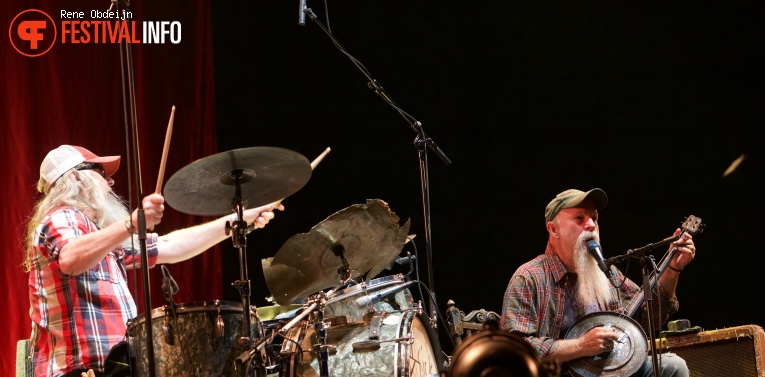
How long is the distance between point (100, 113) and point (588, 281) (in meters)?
3.23

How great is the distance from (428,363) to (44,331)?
1775 mm

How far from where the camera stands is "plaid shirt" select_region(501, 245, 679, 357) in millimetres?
4297

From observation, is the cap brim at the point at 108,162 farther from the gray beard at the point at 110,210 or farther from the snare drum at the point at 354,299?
the snare drum at the point at 354,299

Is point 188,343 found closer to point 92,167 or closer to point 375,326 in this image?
point 375,326

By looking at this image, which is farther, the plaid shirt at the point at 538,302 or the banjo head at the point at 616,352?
the plaid shirt at the point at 538,302

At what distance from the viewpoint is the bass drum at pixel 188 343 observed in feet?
10.5

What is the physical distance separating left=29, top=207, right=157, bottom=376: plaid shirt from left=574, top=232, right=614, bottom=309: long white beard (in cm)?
228

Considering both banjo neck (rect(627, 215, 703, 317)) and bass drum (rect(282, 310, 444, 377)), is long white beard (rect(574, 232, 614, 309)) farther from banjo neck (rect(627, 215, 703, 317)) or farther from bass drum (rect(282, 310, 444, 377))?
bass drum (rect(282, 310, 444, 377))

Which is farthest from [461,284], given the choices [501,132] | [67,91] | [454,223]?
[67,91]

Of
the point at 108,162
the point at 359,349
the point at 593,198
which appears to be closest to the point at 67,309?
the point at 108,162

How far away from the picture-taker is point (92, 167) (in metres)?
4.10

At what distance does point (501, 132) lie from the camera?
20.7ft

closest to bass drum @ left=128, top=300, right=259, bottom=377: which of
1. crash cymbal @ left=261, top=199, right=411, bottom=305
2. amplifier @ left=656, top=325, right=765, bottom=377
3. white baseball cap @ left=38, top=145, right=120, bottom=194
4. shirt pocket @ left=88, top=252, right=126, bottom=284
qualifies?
crash cymbal @ left=261, top=199, right=411, bottom=305
